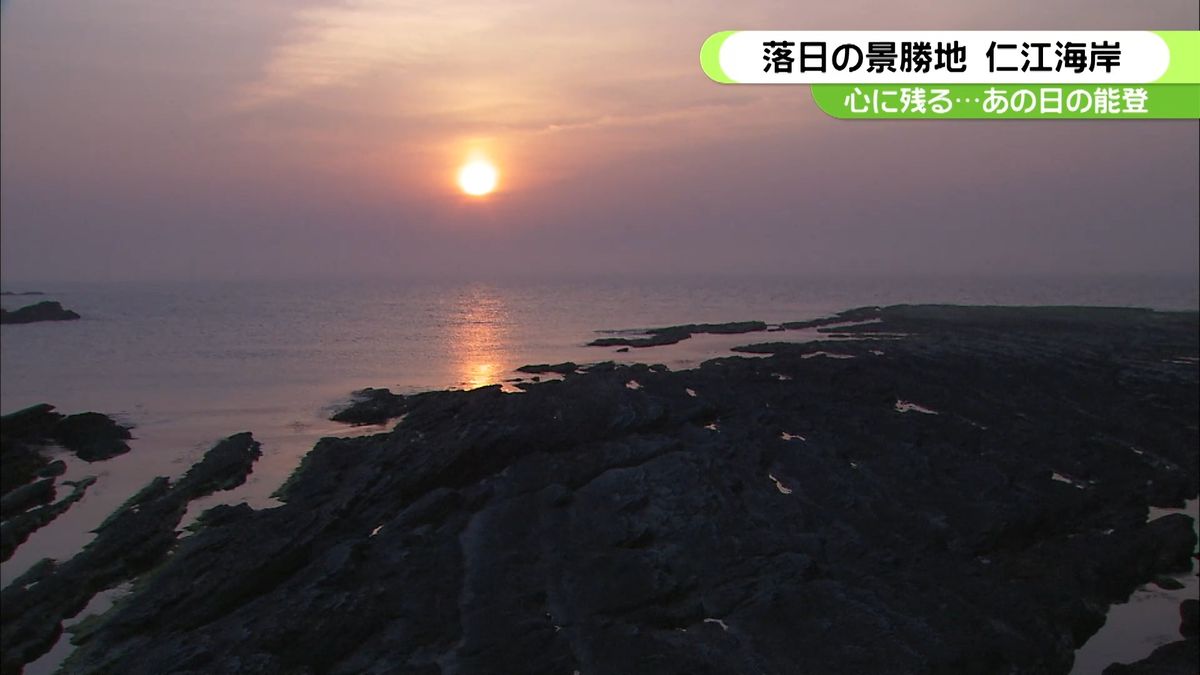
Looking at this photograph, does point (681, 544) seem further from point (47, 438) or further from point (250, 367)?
point (250, 367)

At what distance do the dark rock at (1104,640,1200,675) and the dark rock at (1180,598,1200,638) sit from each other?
1.05 metres

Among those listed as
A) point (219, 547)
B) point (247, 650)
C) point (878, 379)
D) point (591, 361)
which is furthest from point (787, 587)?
point (591, 361)

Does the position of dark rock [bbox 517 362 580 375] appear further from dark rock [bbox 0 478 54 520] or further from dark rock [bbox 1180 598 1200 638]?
dark rock [bbox 1180 598 1200 638]

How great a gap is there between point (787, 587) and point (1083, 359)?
3508 cm

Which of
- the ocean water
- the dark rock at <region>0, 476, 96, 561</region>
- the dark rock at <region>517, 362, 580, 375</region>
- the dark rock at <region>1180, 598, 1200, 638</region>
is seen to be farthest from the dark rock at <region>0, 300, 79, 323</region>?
the dark rock at <region>1180, 598, 1200, 638</region>

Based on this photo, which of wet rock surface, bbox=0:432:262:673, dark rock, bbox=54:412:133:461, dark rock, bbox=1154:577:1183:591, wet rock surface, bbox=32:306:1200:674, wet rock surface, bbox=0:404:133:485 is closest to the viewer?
wet rock surface, bbox=32:306:1200:674

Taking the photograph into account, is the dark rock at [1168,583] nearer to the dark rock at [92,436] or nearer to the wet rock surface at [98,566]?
the wet rock surface at [98,566]

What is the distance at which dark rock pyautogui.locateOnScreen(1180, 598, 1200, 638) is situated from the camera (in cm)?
1375

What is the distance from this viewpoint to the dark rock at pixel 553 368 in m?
42.4

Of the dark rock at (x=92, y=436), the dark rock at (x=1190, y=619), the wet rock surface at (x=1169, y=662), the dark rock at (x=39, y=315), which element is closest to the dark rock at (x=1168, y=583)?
the dark rock at (x=1190, y=619)

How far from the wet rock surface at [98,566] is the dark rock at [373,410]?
27.8ft

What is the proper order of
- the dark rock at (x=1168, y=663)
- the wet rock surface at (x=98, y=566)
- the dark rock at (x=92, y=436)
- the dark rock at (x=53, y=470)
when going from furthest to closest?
the dark rock at (x=92, y=436), the dark rock at (x=53, y=470), the wet rock surface at (x=98, y=566), the dark rock at (x=1168, y=663)

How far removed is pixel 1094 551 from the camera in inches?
635

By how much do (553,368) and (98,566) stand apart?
28.4m
